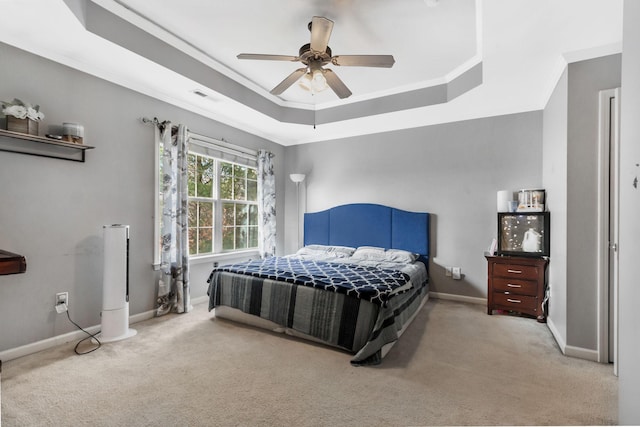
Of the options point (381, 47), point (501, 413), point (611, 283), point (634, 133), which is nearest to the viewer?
point (634, 133)

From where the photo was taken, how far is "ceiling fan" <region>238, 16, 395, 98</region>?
221 centimetres

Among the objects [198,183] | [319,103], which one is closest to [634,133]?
[319,103]

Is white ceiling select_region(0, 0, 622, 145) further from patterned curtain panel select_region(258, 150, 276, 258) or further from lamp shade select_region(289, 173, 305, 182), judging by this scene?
lamp shade select_region(289, 173, 305, 182)

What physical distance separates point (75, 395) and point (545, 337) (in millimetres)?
3740

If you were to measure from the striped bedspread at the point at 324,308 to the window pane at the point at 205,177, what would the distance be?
129cm

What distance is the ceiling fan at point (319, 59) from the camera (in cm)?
221

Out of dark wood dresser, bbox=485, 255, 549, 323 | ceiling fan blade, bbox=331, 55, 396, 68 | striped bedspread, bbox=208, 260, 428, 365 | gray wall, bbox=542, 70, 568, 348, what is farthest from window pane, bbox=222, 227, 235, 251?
gray wall, bbox=542, 70, 568, 348

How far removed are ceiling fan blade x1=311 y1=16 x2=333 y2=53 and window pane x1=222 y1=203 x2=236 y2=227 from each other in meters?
2.72

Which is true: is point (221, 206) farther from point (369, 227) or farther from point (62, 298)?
point (369, 227)

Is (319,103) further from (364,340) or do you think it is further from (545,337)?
(545,337)

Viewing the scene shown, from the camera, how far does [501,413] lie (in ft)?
5.60

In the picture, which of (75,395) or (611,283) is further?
(611,283)

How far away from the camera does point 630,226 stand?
1.23 meters

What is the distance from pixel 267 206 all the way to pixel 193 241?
1.38 metres
